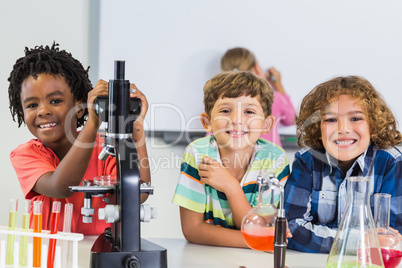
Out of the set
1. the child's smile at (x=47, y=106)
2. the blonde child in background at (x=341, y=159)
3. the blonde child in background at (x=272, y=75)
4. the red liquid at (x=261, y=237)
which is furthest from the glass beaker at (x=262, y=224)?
the blonde child in background at (x=272, y=75)

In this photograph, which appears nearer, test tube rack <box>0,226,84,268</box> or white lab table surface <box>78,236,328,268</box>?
test tube rack <box>0,226,84,268</box>

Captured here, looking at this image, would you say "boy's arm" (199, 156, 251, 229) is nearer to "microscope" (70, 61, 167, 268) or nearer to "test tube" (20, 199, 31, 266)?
"microscope" (70, 61, 167, 268)

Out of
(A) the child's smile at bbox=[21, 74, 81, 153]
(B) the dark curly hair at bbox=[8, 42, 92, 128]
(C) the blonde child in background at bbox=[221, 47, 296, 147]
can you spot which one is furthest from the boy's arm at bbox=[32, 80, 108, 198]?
(C) the blonde child in background at bbox=[221, 47, 296, 147]

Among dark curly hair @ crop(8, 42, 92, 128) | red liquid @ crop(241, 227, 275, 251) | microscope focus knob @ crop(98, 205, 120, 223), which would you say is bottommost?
red liquid @ crop(241, 227, 275, 251)

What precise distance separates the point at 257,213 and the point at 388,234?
0.24 metres

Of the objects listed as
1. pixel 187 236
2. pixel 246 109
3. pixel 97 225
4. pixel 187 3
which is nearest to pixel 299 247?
pixel 187 236

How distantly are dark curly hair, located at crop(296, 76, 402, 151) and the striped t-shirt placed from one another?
0.42 feet

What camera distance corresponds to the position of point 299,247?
1247mm

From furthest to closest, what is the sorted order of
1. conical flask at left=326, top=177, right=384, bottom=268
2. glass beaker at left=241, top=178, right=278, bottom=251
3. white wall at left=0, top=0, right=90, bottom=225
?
white wall at left=0, top=0, right=90, bottom=225
glass beaker at left=241, top=178, right=278, bottom=251
conical flask at left=326, top=177, right=384, bottom=268

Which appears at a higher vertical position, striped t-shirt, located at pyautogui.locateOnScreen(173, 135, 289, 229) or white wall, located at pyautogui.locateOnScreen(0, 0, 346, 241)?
white wall, located at pyautogui.locateOnScreen(0, 0, 346, 241)

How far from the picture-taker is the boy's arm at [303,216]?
1246mm

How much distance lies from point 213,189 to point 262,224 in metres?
0.51

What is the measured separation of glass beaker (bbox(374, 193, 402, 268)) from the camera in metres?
0.92

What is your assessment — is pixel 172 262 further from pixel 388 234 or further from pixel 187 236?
pixel 388 234
